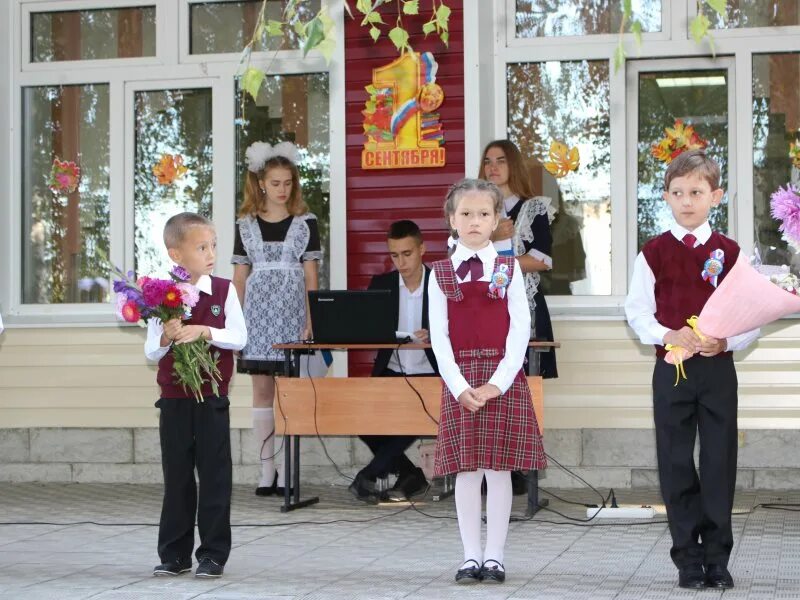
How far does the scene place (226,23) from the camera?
365 inches

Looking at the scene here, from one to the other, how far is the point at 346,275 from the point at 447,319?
3705 millimetres

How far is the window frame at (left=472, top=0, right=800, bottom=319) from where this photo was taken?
335 inches

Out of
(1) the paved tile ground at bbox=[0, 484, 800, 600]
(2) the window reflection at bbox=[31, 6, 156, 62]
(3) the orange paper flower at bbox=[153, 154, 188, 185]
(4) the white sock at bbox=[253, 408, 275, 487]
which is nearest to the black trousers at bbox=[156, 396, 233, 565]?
(1) the paved tile ground at bbox=[0, 484, 800, 600]

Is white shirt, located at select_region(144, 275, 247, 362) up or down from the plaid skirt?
up

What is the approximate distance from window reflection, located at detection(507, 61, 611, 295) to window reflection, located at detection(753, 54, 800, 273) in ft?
3.04

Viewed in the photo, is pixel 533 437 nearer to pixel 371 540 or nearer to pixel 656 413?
pixel 656 413

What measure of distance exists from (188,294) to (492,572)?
1.51m

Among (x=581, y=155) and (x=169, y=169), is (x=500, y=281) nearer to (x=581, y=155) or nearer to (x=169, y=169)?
(x=581, y=155)

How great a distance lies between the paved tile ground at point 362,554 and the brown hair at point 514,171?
1758 millimetres

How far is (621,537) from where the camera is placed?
248 inches

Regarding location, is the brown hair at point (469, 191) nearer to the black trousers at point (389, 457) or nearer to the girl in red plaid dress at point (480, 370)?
the girl in red plaid dress at point (480, 370)

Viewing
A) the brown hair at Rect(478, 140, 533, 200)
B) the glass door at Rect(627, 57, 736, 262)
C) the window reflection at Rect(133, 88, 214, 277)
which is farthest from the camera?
the window reflection at Rect(133, 88, 214, 277)

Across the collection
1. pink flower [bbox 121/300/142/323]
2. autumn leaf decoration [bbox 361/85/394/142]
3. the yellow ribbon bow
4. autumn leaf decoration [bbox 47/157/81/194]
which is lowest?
the yellow ribbon bow

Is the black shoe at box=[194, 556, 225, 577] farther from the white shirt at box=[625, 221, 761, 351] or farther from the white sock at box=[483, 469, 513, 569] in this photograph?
the white shirt at box=[625, 221, 761, 351]
